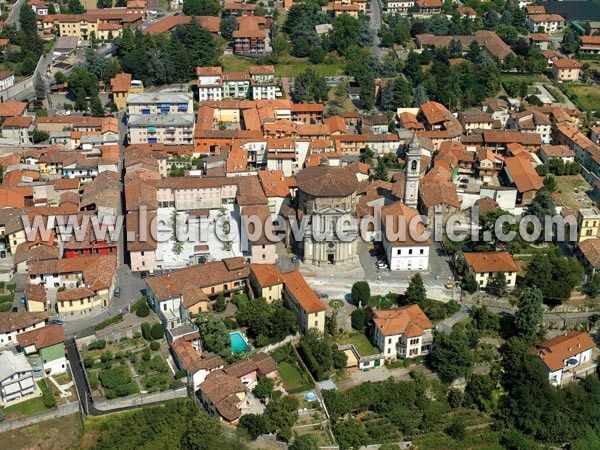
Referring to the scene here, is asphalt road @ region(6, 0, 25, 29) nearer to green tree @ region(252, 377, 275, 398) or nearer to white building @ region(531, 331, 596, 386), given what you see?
green tree @ region(252, 377, 275, 398)

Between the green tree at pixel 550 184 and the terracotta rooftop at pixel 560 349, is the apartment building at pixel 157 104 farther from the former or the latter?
the terracotta rooftop at pixel 560 349

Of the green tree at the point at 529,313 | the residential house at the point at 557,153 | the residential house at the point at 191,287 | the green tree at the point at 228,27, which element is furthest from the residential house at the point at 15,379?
the green tree at the point at 228,27

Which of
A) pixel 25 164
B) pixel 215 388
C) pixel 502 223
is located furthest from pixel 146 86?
pixel 215 388

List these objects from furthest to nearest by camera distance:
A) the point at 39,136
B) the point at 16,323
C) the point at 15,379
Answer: the point at 39,136 < the point at 16,323 < the point at 15,379

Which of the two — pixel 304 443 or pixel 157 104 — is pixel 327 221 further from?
pixel 157 104

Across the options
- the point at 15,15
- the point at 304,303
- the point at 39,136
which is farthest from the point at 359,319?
the point at 15,15
